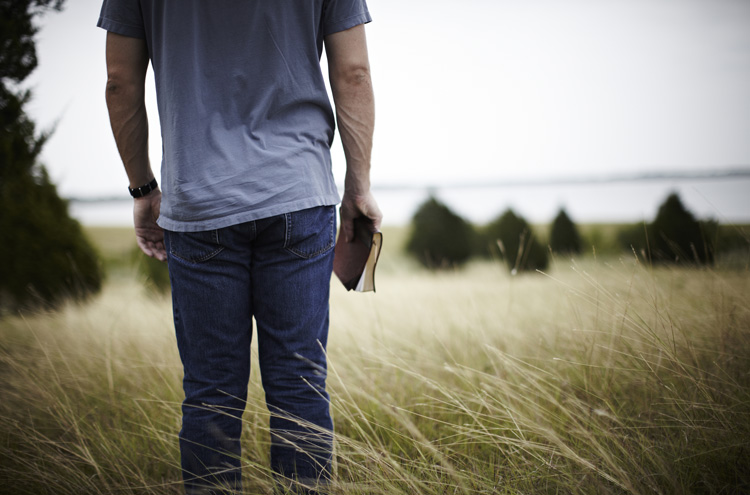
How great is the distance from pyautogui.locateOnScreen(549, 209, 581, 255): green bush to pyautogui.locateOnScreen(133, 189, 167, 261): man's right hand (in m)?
7.54

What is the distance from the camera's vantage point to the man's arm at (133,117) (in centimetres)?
116

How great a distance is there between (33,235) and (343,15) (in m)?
4.63

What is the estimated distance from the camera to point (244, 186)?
1.07 metres

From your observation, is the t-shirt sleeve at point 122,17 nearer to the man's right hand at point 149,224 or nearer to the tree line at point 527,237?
the man's right hand at point 149,224

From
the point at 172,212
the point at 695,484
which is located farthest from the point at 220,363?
the point at 695,484

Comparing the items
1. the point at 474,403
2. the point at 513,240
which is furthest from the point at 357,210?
the point at 513,240

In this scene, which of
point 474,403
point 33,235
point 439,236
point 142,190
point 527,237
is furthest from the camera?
point 439,236

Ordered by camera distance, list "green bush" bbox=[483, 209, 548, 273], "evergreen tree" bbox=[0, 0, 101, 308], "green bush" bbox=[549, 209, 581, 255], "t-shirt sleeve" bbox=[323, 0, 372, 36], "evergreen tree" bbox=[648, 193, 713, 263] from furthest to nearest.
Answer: "green bush" bbox=[549, 209, 581, 255]
"green bush" bbox=[483, 209, 548, 273]
"evergreen tree" bbox=[648, 193, 713, 263]
"evergreen tree" bbox=[0, 0, 101, 308]
"t-shirt sleeve" bbox=[323, 0, 372, 36]

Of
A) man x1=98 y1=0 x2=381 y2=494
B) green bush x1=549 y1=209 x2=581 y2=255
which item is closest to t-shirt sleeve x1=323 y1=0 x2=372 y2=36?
man x1=98 y1=0 x2=381 y2=494

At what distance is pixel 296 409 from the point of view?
1.21 meters

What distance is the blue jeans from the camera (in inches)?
43.6

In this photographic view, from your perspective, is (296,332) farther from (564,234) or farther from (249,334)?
(564,234)

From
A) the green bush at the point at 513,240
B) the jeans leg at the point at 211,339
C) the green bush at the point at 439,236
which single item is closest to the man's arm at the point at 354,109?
the jeans leg at the point at 211,339

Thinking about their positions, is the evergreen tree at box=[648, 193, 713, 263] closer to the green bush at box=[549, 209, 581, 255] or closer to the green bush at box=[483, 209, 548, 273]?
the green bush at box=[549, 209, 581, 255]
